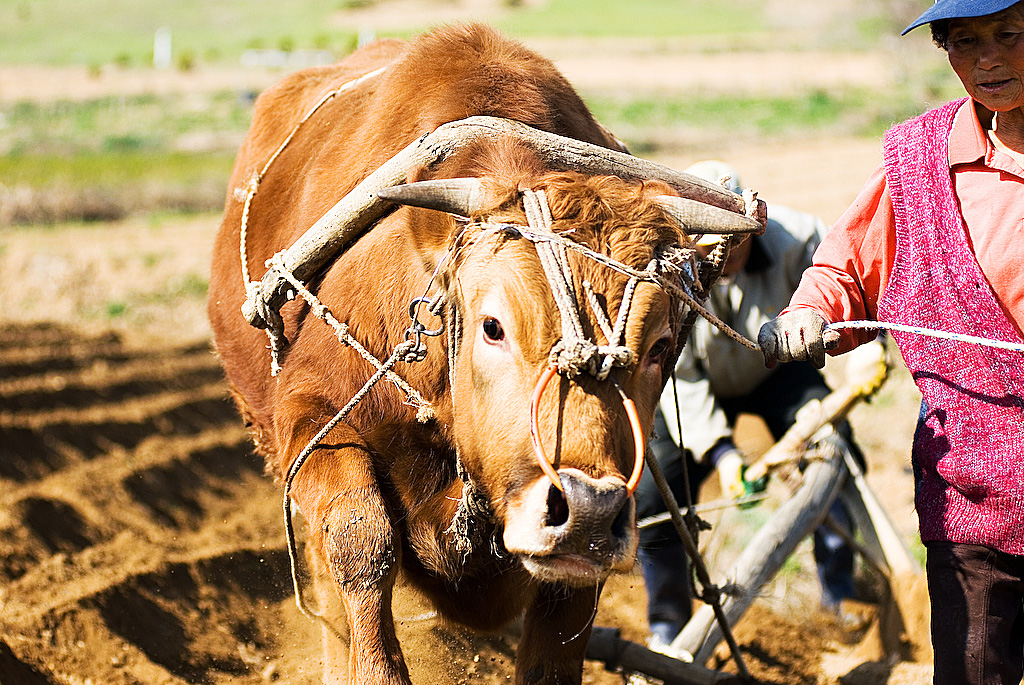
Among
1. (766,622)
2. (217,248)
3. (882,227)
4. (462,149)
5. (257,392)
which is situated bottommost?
(766,622)

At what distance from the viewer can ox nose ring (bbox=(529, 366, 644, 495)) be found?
226cm

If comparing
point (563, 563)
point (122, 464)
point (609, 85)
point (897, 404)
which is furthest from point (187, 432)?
point (609, 85)

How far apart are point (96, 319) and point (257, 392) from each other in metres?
6.21

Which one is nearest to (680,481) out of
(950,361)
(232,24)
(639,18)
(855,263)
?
(855,263)

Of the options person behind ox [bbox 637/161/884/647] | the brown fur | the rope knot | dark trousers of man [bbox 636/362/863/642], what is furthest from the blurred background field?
dark trousers of man [bbox 636/362/863/642]

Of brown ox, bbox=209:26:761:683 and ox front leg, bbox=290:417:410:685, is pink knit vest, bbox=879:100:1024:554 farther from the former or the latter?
ox front leg, bbox=290:417:410:685

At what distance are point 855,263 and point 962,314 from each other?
1.21 ft

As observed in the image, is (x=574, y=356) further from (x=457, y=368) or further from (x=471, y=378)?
(x=457, y=368)

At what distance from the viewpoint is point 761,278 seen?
4699mm

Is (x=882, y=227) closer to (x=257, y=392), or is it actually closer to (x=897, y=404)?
(x=257, y=392)

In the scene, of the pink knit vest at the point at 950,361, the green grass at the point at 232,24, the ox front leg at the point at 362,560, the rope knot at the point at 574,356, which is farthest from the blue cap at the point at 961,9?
the green grass at the point at 232,24

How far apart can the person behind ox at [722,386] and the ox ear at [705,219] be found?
179cm

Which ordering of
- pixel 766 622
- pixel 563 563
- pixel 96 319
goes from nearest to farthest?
1. pixel 563 563
2. pixel 766 622
3. pixel 96 319

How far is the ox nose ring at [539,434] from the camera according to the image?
2256 millimetres
